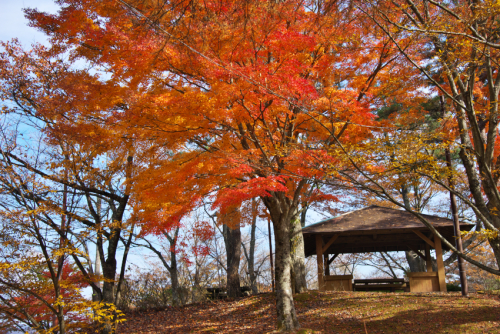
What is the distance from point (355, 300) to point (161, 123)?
286 inches

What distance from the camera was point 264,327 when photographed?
858 cm

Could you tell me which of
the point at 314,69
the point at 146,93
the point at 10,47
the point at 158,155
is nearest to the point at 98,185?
the point at 158,155

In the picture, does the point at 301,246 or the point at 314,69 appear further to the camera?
the point at 301,246

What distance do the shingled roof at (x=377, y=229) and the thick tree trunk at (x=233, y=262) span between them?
112 inches

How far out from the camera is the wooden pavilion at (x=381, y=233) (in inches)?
430

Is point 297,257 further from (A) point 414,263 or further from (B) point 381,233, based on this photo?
(A) point 414,263

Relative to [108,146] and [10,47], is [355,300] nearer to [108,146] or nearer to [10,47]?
[108,146]

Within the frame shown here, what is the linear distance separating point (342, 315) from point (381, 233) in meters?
3.95

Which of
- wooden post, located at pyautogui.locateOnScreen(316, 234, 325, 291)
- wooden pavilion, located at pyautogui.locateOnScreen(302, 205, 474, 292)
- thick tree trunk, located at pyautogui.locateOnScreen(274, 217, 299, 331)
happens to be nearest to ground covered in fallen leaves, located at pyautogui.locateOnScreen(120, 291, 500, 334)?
thick tree trunk, located at pyautogui.locateOnScreen(274, 217, 299, 331)

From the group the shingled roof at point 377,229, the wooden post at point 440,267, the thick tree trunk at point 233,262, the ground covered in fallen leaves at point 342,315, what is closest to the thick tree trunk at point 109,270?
the ground covered in fallen leaves at point 342,315

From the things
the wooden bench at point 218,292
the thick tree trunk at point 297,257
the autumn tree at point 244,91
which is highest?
the autumn tree at point 244,91

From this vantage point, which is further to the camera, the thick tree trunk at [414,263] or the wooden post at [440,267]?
the thick tree trunk at [414,263]

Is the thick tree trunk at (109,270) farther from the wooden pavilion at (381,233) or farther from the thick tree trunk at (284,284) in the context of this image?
the wooden pavilion at (381,233)

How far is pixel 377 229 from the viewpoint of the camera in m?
11.2
